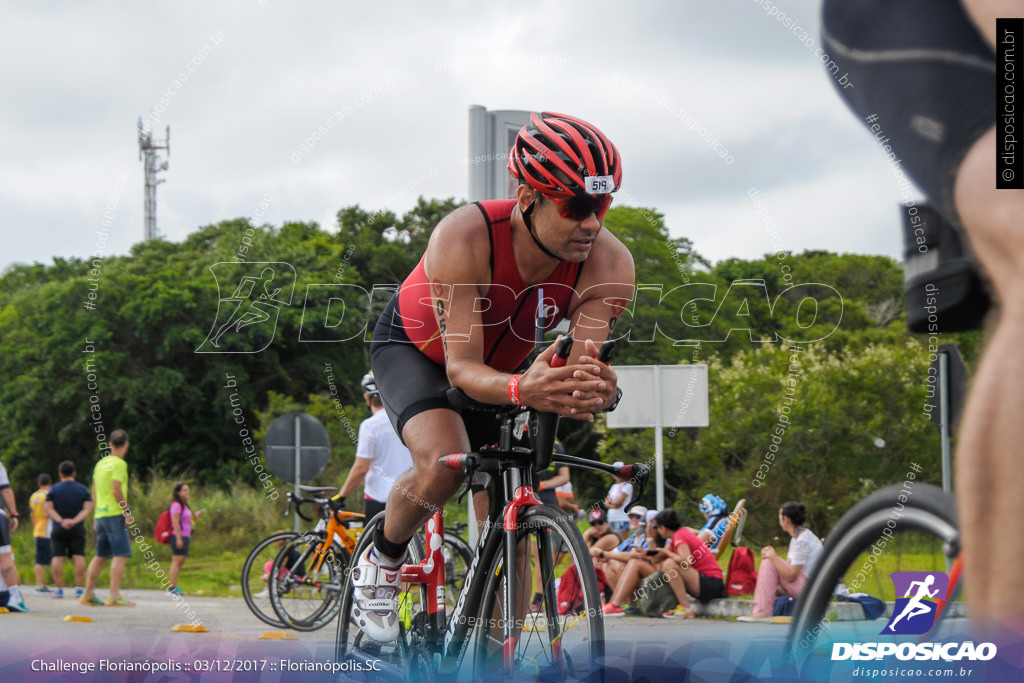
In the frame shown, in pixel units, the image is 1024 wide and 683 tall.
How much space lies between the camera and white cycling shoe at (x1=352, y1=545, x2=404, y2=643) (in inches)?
147

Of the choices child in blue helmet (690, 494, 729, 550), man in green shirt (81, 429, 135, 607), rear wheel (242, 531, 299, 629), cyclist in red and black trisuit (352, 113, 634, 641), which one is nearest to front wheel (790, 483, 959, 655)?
cyclist in red and black trisuit (352, 113, 634, 641)

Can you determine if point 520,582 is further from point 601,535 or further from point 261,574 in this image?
point 601,535

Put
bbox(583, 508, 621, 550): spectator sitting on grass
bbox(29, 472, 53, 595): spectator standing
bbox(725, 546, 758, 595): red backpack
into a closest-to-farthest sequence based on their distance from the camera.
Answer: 1. bbox(725, 546, 758, 595): red backpack
2. bbox(583, 508, 621, 550): spectator sitting on grass
3. bbox(29, 472, 53, 595): spectator standing

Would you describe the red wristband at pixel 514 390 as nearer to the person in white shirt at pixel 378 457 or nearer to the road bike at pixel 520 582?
the road bike at pixel 520 582

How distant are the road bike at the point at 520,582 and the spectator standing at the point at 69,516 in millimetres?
10392

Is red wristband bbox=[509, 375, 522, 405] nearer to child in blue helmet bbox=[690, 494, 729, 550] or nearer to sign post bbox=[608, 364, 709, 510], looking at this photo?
child in blue helmet bbox=[690, 494, 729, 550]

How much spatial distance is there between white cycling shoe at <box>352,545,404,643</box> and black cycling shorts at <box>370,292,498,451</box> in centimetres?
55

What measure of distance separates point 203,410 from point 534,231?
1056 inches

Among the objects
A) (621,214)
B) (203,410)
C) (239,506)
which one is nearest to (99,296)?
(203,410)

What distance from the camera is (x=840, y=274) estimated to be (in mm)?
7922

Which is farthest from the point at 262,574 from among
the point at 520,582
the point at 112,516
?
the point at 520,582

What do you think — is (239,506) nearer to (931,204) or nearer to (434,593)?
(434,593)

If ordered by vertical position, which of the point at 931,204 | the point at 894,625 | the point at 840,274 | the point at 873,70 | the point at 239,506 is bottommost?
the point at 239,506

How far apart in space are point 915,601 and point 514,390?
1239mm
